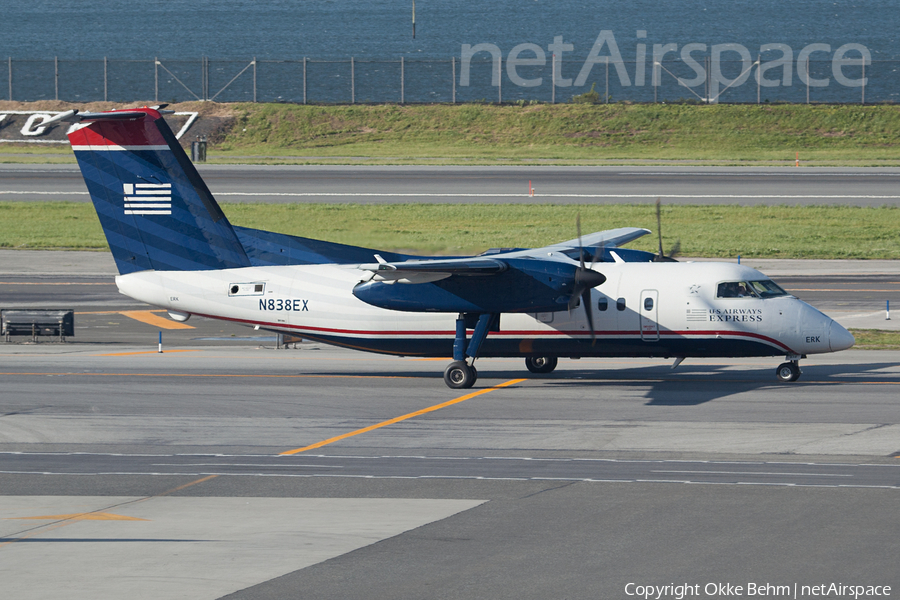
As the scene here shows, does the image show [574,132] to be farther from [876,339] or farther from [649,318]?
[649,318]

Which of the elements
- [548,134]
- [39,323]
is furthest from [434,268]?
[548,134]

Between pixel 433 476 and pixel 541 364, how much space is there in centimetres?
1103

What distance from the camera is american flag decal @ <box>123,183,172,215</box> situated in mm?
27422

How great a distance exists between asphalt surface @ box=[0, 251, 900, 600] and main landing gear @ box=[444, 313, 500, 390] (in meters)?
0.41

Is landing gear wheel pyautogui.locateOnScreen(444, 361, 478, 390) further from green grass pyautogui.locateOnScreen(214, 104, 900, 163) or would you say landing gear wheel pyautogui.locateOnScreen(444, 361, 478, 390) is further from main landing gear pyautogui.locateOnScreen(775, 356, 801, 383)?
green grass pyautogui.locateOnScreen(214, 104, 900, 163)

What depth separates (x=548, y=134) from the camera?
81.7m

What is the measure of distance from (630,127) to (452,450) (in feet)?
213

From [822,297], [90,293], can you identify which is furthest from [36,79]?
[822,297]

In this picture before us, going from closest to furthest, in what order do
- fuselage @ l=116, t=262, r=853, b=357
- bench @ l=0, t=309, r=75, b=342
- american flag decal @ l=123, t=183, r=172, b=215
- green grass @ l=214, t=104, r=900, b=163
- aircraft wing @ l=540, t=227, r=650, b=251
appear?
fuselage @ l=116, t=262, r=853, b=357
american flag decal @ l=123, t=183, r=172, b=215
aircraft wing @ l=540, t=227, r=650, b=251
bench @ l=0, t=309, r=75, b=342
green grass @ l=214, t=104, r=900, b=163

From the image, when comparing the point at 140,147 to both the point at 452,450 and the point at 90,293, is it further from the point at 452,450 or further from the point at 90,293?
the point at 90,293

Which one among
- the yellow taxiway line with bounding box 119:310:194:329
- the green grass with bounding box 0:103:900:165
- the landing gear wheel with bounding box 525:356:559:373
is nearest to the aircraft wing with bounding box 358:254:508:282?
the landing gear wheel with bounding box 525:356:559:373

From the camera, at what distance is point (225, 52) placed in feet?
621

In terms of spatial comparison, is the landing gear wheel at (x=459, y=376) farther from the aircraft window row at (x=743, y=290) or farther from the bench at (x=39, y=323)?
the bench at (x=39, y=323)

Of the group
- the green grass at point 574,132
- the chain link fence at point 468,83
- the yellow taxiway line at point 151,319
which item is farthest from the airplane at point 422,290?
the chain link fence at point 468,83
